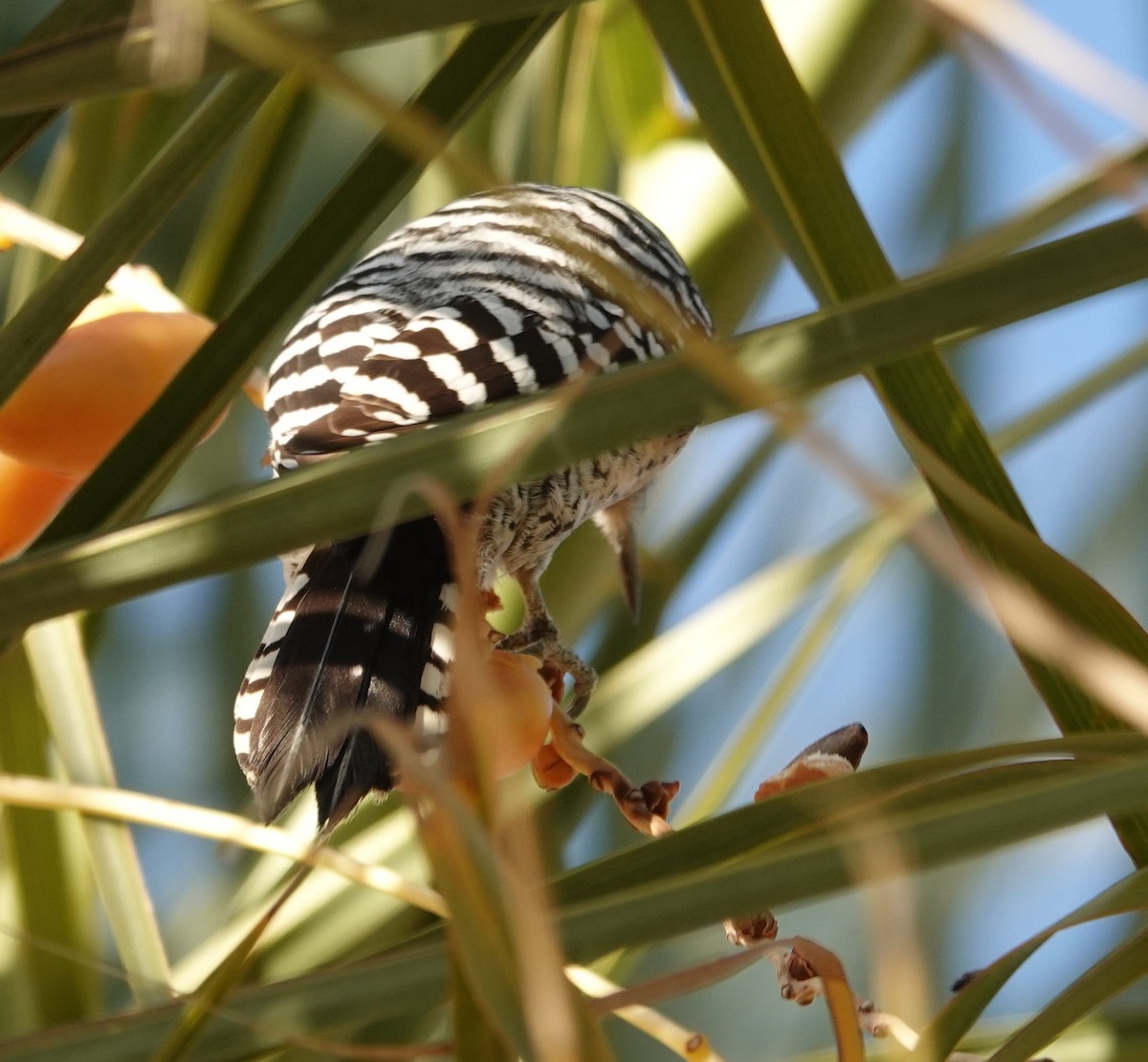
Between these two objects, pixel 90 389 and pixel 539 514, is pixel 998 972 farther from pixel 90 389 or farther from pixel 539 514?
pixel 539 514

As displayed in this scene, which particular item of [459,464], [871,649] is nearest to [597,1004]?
[459,464]

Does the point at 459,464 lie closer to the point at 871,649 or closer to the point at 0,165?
the point at 0,165

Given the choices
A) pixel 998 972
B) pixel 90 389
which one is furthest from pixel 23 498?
pixel 998 972

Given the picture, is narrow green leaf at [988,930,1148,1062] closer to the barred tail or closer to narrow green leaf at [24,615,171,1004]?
the barred tail

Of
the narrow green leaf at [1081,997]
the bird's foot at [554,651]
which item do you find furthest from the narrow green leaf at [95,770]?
the narrow green leaf at [1081,997]

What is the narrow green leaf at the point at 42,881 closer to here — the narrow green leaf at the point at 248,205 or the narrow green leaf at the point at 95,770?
the narrow green leaf at the point at 95,770

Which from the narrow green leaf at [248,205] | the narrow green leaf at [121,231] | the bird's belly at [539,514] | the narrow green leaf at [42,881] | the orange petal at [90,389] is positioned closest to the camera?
the narrow green leaf at [121,231]

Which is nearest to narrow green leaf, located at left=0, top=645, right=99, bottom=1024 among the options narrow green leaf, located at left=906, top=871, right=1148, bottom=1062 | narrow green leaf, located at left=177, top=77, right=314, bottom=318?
narrow green leaf, located at left=177, top=77, right=314, bottom=318
